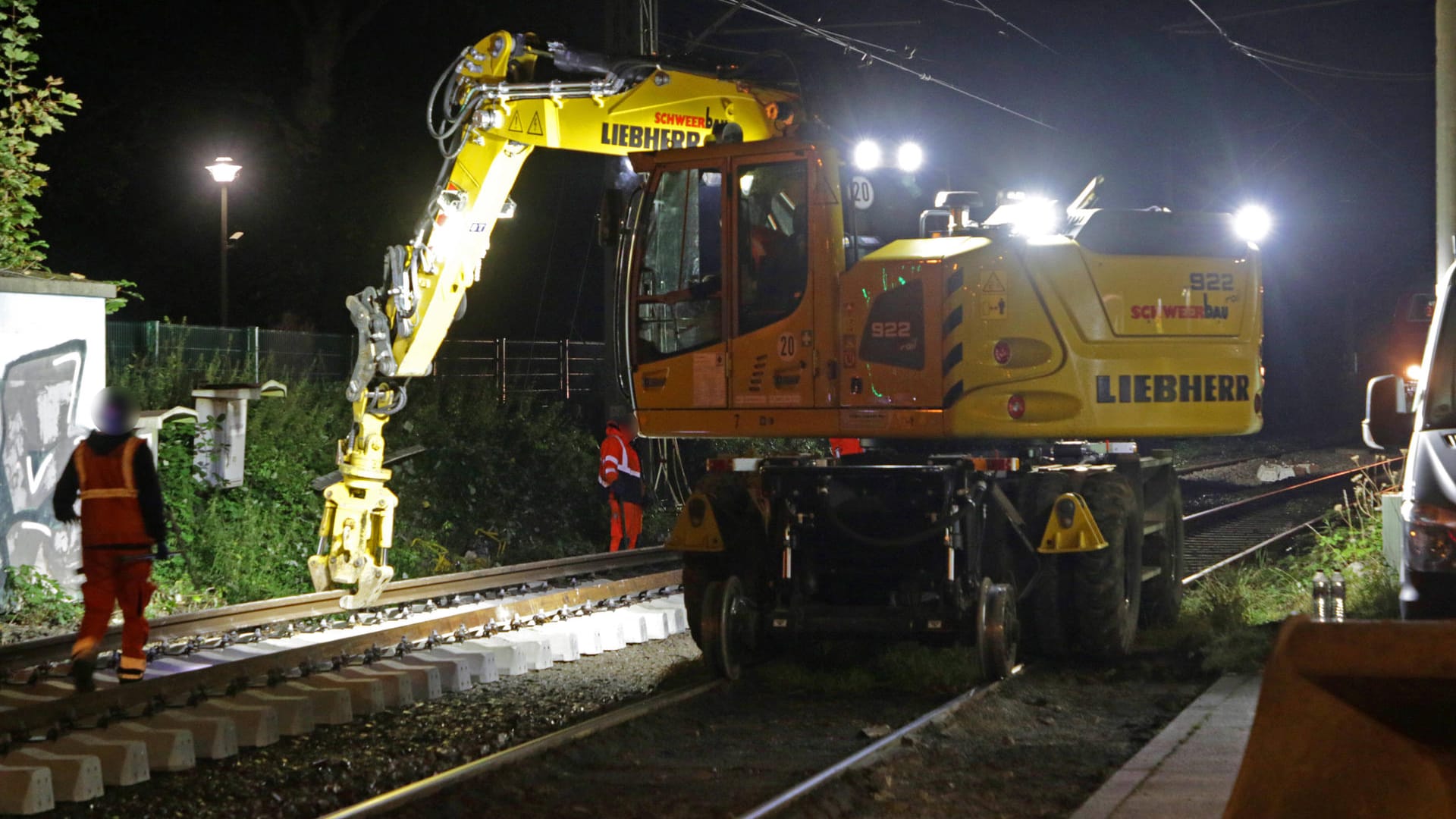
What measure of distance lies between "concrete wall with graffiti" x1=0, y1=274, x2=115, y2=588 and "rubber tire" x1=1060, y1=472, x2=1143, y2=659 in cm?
795

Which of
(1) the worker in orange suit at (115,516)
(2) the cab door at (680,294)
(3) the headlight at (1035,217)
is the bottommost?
(1) the worker in orange suit at (115,516)

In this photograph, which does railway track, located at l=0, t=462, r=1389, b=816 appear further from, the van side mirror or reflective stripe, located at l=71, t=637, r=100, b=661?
the van side mirror

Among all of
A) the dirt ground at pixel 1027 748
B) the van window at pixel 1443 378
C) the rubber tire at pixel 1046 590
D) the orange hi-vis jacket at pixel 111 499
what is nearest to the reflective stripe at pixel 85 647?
the orange hi-vis jacket at pixel 111 499

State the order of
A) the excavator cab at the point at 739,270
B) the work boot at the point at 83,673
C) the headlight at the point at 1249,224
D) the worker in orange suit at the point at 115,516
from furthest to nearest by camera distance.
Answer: the headlight at the point at 1249,224
the excavator cab at the point at 739,270
the worker in orange suit at the point at 115,516
the work boot at the point at 83,673

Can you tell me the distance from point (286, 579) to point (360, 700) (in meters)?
6.68

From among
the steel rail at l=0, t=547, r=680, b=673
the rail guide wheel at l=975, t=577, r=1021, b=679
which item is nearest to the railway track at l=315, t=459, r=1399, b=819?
the rail guide wheel at l=975, t=577, r=1021, b=679

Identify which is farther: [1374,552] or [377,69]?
[377,69]

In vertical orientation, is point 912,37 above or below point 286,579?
above

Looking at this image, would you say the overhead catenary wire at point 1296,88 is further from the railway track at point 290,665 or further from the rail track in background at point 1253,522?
the railway track at point 290,665

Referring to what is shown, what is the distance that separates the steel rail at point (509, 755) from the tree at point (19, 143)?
7608 millimetres

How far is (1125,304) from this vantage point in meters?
10.1

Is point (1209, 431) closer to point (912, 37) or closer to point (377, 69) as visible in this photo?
point (912, 37)

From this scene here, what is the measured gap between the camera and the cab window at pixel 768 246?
10188mm

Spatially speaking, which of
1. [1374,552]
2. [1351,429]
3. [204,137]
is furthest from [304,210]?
[1351,429]
